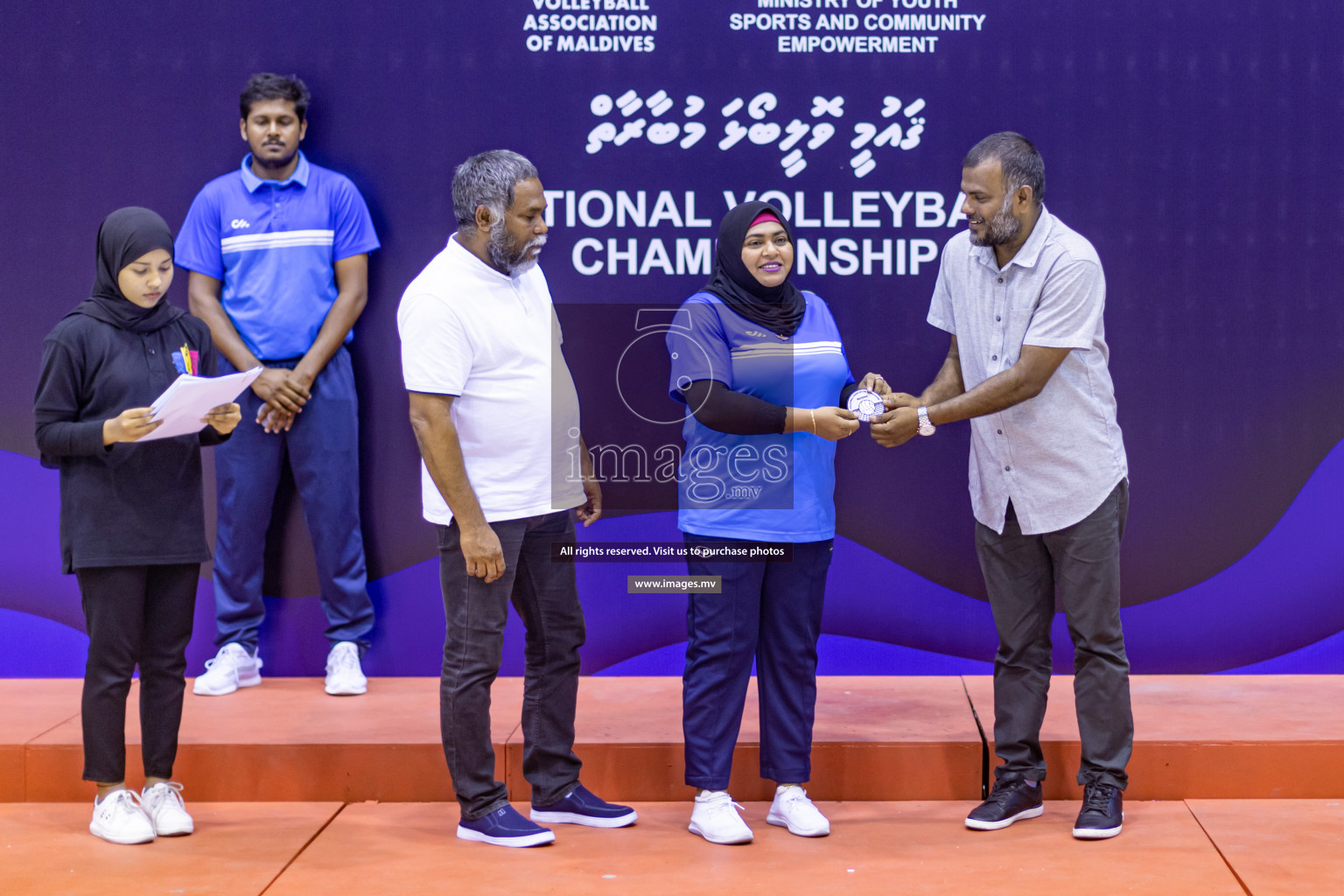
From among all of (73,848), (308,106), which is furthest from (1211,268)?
(73,848)

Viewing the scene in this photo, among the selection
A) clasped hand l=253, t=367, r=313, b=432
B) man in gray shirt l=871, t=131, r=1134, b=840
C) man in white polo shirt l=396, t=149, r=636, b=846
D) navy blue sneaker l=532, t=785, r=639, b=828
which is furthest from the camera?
clasped hand l=253, t=367, r=313, b=432

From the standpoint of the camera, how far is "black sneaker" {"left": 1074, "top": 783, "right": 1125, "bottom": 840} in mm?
3244

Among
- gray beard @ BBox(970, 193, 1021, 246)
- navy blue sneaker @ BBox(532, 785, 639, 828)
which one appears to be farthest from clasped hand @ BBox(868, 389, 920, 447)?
navy blue sneaker @ BBox(532, 785, 639, 828)

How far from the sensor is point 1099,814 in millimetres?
3270

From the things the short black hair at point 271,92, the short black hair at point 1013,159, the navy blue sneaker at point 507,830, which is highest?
the short black hair at point 271,92

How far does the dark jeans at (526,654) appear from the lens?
3.18 metres

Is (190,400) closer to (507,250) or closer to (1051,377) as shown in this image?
(507,250)

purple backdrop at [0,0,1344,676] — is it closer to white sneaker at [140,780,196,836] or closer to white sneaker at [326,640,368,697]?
white sneaker at [326,640,368,697]

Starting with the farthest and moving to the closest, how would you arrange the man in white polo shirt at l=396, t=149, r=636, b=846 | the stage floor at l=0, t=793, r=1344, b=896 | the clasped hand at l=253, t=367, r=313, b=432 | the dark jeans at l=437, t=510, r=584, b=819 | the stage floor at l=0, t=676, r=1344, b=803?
1. the clasped hand at l=253, t=367, r=313, b=432
2. the stage floor at l=0, t=676, r=1344, b=803
3. the dark jeans at l=437, t=510, r=584, b=819
4. the man in white polo shirt at l=396, t=149, r=636, b=846
5. the stage floor at l=0, t=793, r=1344, b=896

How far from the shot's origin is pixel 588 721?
12.7 feet

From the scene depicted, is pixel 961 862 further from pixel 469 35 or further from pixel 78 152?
pixel 78 152

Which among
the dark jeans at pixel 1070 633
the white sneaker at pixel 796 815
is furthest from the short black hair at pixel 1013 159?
the white sneaker at pixel 796 815

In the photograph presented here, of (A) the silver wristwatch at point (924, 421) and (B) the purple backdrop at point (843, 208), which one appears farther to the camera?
(B) the purple backdrop at point (843, 208)

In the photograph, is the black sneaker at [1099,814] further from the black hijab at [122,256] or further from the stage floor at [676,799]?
the black hijab at [122,256]
